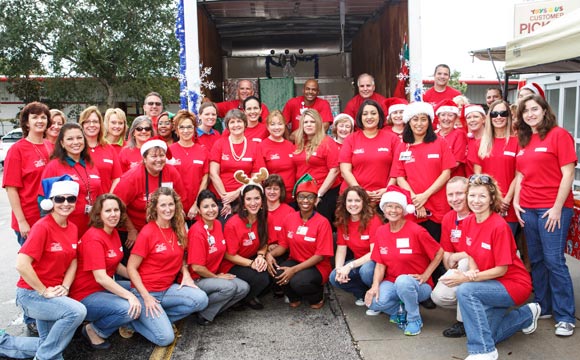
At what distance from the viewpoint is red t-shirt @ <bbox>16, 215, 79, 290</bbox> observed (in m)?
3.20

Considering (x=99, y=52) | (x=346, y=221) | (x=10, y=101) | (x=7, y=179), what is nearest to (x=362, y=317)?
(x=346, y=221)

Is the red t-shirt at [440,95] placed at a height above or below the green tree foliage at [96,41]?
below

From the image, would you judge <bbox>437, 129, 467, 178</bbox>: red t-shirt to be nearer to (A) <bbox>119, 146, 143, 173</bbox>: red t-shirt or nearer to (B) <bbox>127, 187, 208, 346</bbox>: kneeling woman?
(B) <bbox>127, 187, 208, 346</bbox>: kneeling woman

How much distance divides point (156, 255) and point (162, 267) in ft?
0.37

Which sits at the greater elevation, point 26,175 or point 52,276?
point 26,175

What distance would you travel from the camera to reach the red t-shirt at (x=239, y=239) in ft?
13.9

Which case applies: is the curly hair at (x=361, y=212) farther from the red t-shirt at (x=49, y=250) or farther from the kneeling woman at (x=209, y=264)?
the red t-shirt at (x=49, y=250)

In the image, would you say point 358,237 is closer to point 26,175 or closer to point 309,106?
point 309,106

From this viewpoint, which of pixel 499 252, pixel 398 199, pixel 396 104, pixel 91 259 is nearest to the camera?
pixel 499 252

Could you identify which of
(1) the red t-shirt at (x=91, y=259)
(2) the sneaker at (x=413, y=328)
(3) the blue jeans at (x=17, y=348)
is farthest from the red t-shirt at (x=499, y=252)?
(3) the blue jeans at (x=17, y=348)

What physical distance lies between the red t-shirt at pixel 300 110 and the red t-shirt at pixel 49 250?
326 centimetres

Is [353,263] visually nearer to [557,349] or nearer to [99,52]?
A: [557,349]

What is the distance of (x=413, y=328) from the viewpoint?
3.65 meters

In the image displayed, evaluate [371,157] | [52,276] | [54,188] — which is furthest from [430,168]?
[52,276]
